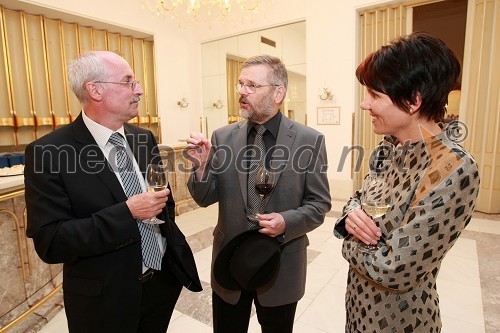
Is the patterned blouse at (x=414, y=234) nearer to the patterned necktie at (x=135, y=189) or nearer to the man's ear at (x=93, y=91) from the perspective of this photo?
the patterned necktie at (x=135, y=189)

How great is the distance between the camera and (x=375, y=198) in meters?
1.30

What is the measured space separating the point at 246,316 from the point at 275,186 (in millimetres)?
717

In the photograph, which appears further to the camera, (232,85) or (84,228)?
(232,85)

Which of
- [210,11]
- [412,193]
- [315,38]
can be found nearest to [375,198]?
[412,193]

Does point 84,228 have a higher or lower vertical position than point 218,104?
lower

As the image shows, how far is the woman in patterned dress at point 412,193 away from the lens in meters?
1.00

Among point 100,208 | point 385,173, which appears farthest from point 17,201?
point 385,173

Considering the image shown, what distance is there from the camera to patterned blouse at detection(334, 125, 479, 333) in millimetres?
990

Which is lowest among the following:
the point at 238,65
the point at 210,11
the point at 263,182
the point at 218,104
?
the point at 263,182

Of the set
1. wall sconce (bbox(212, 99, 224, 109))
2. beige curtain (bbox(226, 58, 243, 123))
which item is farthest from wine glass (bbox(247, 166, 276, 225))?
wall sconce (bbox(212, 99, 224, 109))

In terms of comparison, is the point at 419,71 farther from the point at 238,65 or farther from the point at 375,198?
the point at 238,65

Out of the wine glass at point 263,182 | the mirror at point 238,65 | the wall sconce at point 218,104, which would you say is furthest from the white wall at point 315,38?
the wine glass at point 263,182

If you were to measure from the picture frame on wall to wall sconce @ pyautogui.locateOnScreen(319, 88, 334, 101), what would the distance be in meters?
0.17

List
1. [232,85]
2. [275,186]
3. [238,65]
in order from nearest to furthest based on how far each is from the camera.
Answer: [275,186] → [238,65] → [232,85]
